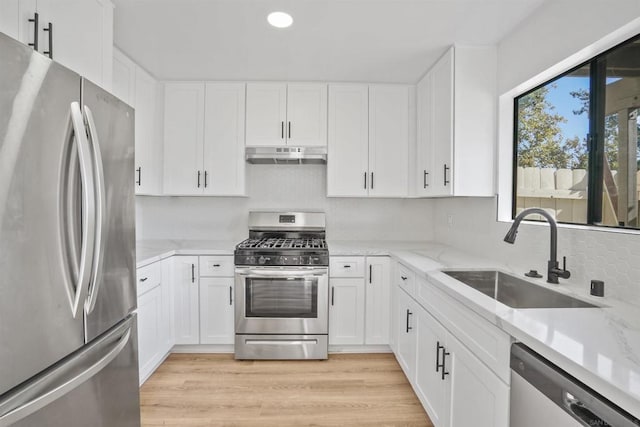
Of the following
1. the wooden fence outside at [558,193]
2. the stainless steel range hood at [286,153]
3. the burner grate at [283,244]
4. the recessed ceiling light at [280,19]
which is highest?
the recessed ceiling light at [280,19]

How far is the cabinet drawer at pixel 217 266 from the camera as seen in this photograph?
112 inches

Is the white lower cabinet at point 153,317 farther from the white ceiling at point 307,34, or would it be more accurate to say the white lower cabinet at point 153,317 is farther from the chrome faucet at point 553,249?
the chrome faucet at point 553,249

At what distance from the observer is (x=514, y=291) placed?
1.88 metres

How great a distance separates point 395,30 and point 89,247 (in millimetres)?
2100

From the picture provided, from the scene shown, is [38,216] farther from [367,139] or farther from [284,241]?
[367,139]

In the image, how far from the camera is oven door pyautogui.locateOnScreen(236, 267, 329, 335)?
2762 mm

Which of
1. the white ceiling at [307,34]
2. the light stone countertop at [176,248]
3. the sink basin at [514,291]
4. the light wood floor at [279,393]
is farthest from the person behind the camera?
the light stone countertop at [176,248]

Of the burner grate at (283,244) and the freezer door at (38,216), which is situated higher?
the freezer door at (38,216)

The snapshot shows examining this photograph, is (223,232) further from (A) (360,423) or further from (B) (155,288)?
(A) (360,423)

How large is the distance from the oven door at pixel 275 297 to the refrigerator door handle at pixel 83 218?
5.71 feet

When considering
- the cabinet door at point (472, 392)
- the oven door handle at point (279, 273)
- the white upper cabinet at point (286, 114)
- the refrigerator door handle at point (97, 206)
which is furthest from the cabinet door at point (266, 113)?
the cabinet door at point (472, 392)

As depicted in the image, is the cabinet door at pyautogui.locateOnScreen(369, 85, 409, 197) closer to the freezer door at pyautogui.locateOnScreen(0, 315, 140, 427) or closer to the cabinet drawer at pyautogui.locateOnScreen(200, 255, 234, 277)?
the cabinet drawer at pyautogui.locateOnScreen(200, 255, 234, 277)

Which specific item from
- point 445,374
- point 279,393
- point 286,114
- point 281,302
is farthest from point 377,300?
point 286,114

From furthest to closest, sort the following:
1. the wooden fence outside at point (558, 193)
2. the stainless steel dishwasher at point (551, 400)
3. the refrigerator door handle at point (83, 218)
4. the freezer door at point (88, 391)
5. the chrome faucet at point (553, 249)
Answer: the wooden fence outside at point (558, 193)
the chrome faucet at point (553, 249)
the refrigerator door handle at point (83, 218)
the freezer door at point (88, 391)
the stainless steel dishwasher at point (551, 400)
